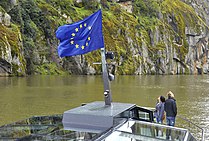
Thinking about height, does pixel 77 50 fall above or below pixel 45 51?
below

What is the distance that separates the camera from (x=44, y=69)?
77750 millimetres

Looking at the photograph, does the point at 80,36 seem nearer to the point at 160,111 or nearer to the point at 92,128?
the point at 92,128

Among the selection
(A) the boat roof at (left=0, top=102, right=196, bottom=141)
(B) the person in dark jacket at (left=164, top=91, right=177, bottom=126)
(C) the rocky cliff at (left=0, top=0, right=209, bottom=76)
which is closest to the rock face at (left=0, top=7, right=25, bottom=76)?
(C) the rocky cliff at (left=0, top=0, right=209, bottom=76)

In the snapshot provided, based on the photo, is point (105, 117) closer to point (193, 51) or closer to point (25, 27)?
point (25, 27)

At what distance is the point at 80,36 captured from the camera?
33.1 ft

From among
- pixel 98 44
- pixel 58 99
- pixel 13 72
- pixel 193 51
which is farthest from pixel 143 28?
pixel 98 44

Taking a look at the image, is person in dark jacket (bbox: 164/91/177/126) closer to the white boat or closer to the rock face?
the white boat

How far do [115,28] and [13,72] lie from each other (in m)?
51.9

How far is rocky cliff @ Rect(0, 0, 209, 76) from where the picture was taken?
243 feet

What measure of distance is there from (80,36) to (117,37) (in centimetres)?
9841

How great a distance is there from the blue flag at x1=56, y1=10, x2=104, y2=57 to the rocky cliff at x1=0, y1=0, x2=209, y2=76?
56331 millimetres

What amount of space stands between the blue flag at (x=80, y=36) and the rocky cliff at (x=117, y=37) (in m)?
56.3

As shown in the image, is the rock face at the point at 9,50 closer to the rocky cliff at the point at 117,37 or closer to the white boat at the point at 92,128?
the rocky cliff at the point at 117,37

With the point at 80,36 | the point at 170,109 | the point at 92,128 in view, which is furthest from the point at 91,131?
the point at 170,109
